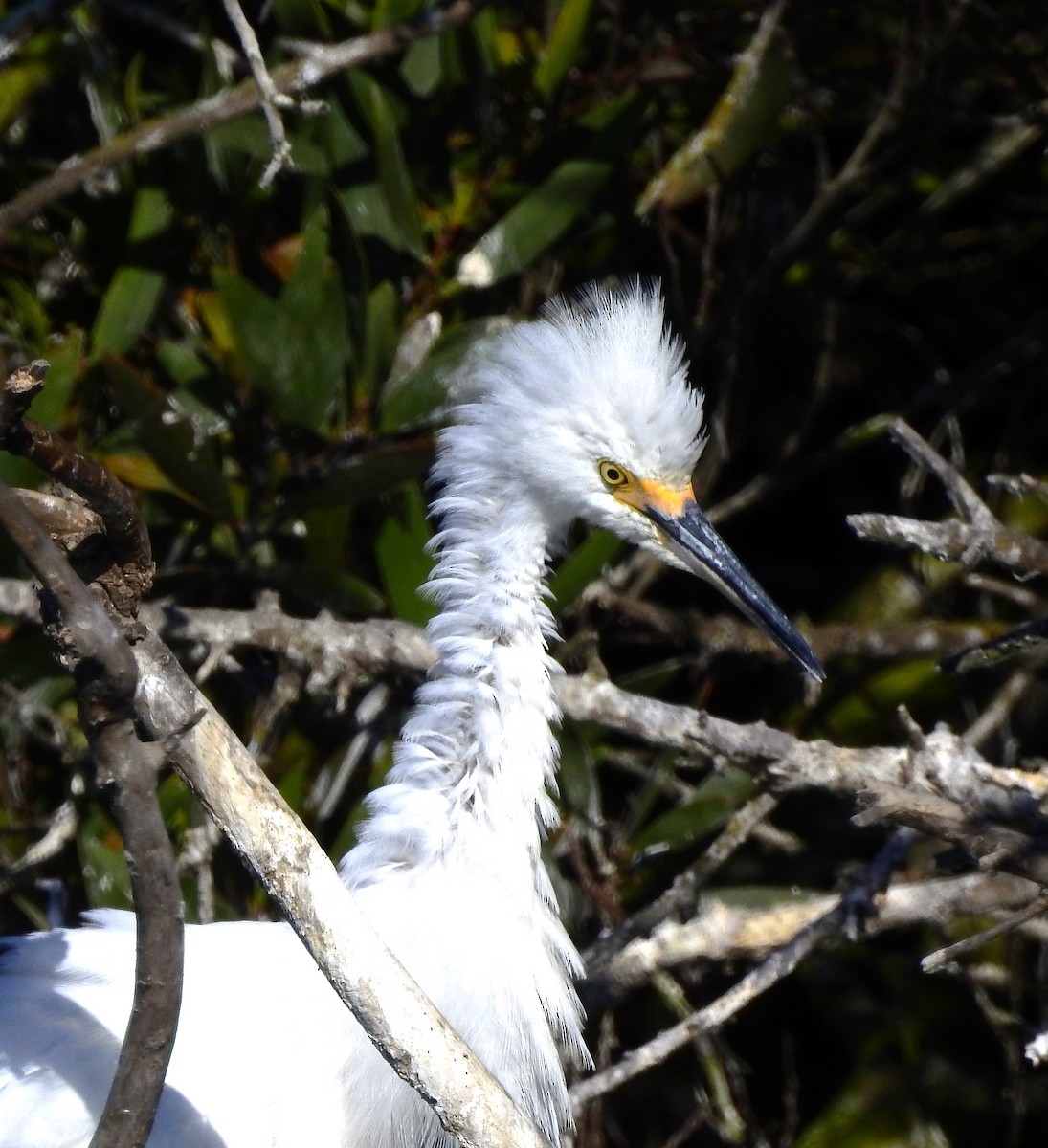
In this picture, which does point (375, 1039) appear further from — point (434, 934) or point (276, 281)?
point (276, 281)

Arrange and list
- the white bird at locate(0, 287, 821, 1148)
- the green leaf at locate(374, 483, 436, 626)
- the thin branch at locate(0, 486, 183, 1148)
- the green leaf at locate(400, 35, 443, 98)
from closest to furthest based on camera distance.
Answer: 1. the thin branch at locate(0, 486, 183, 1148)
2. the white bird at locate(0, 287, 821, 1148)
3. the green leaf at locate(374, 483, 436, 626)
4. the green leaf at locate(400, 35, 443, 98)

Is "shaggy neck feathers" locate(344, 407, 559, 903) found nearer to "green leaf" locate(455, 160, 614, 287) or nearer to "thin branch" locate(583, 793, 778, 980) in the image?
"thin branch" locate(583, 793, 778, 980)

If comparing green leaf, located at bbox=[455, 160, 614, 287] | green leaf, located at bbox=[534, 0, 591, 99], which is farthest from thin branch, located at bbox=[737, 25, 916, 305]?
green leaf, located at bbox=[534, 0, 591, 99]

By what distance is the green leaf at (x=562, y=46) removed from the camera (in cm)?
211

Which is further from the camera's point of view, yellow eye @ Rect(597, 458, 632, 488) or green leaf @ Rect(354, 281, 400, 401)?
green leaf @ Rect(354, 281, 400, 401)

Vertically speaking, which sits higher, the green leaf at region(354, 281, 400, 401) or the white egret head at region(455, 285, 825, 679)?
the green leaf at region(354, 281, 400, 401)

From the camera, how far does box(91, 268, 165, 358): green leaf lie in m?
2.13

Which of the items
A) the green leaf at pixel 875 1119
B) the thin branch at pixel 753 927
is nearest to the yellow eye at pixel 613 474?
the thin branch at pixel 753 927

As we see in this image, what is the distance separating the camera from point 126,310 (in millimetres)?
2148

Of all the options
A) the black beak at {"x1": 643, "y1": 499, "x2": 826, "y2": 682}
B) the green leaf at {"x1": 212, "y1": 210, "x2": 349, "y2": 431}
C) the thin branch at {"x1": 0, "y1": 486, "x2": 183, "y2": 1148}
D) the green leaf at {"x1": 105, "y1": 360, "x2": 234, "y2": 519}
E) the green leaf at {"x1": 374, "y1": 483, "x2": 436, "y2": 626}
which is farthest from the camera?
the green leaf at {"x1": 374, "y1": 483, "x2": 436, "y2": 626}

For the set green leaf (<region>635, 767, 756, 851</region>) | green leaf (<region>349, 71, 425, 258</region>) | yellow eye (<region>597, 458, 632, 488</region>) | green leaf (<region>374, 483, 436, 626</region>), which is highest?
green leaf (<region>349, 71, 425, 258</region>)

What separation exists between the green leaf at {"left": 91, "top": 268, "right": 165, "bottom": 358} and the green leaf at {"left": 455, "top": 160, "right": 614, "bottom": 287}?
20.6 inches

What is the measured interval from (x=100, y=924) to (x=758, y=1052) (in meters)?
1.56

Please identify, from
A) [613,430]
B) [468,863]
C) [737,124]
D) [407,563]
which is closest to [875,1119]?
[468,863]
